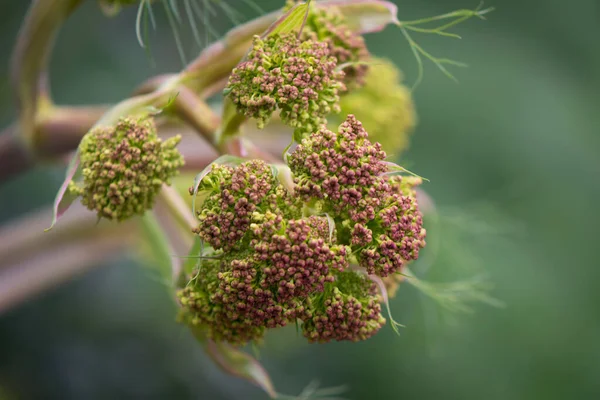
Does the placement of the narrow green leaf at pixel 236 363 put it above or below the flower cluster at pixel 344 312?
below

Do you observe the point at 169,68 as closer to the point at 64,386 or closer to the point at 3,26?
the point at 3,26

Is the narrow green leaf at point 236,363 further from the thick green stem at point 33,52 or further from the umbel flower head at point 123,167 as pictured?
the thick green stem at point 33,52

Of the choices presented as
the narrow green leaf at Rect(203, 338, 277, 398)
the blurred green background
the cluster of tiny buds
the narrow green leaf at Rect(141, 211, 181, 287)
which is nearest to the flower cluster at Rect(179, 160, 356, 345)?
the cluster of tiny buds

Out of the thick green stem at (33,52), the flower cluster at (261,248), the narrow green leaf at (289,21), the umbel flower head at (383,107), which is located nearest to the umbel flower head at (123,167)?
the flower cluster at (261,248)

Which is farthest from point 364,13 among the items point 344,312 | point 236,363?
point 236,363

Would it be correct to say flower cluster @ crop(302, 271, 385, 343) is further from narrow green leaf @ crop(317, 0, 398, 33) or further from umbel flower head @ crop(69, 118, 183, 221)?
narrow green leaf @ crop(317, 0, 398, 33)

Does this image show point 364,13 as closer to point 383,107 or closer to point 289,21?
point 289,21

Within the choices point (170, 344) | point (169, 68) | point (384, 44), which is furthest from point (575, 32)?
point (170, 344)
